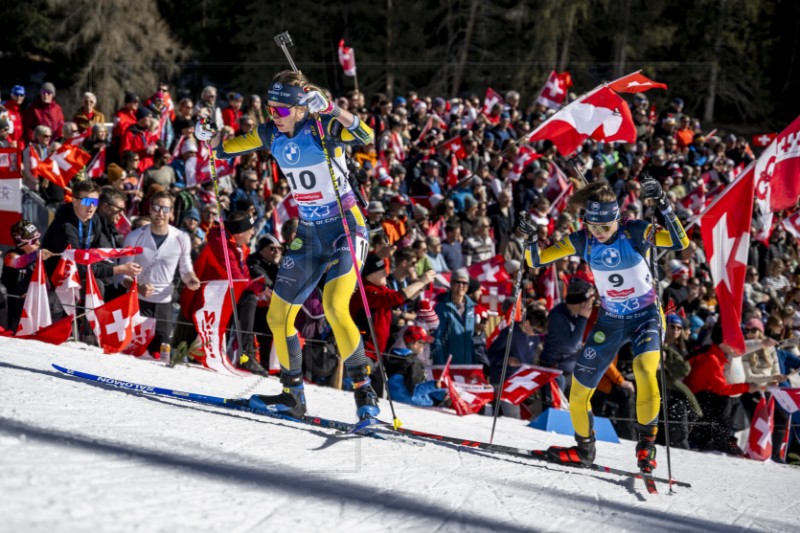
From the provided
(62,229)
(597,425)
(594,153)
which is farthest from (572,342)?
(594,153)

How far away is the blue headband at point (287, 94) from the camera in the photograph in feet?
21.8

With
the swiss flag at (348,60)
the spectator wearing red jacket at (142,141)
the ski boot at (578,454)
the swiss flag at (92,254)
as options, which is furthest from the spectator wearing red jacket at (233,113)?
the ski boot at (578,454)

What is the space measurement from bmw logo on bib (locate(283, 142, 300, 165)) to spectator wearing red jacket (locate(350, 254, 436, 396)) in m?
2.87

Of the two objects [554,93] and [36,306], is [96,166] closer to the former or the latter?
[36,306]

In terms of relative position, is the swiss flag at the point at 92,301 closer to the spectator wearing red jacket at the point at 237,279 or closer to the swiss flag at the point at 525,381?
the spectator wearing red jacket at the point at 237,279

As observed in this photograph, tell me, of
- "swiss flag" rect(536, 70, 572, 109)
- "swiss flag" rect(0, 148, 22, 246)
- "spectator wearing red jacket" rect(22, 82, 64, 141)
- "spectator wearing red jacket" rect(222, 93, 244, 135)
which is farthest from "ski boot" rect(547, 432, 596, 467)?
"swiss flag" rect(536, 70, 572, 109)

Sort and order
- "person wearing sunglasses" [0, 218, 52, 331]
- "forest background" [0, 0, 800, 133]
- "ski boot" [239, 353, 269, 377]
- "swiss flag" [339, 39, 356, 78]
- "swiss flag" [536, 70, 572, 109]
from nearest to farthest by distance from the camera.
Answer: "person wearing sunglasses" [0, 218, 52, 331]
"ski boot" [239, 353, 269, 377]
"swiss flag" [536, 70, 572, 109]
"swiss flag" [339, 39, 356, 78]
"forest background" [0, 0, 800, 133]

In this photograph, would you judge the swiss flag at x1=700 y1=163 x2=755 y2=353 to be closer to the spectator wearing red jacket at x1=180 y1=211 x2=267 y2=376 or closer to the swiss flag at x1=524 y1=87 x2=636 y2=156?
the swiss flag at x1=524 y1=87 x2=636 y2=156

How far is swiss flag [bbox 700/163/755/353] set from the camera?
28.3 ft

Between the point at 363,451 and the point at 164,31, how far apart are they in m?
26.1

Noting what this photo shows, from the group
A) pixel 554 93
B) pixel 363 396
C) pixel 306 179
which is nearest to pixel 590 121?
pixel 306 179

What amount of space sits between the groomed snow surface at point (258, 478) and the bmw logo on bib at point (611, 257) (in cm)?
161

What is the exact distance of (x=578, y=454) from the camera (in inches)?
291

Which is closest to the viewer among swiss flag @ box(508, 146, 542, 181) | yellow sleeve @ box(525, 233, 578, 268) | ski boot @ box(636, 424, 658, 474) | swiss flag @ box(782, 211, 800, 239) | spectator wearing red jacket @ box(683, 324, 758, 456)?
ski boot @ box(636, 424, 658, 474)
